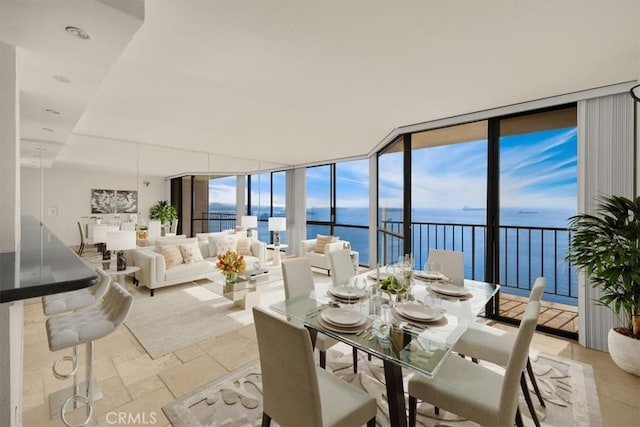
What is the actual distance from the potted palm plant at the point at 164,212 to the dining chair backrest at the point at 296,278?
695 cm

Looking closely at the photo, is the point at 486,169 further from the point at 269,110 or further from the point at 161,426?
the point at 161,426

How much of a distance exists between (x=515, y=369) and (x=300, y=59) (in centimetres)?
232

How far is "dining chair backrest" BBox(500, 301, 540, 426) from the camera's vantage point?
1.24 metres

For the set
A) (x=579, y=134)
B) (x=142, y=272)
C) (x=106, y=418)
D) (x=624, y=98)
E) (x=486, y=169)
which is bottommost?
(x=106, y=418)

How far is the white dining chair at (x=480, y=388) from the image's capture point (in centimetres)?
125

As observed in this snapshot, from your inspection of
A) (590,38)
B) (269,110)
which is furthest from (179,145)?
(590,38)

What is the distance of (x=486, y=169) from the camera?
344cm

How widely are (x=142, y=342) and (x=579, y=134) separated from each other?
4.91m

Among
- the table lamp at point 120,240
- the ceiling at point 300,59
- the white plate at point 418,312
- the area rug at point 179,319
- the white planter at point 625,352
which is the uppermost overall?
the ceiling at point 300,59

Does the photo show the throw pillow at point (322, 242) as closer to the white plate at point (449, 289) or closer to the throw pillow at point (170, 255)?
the throw pillow at point (170, 255)

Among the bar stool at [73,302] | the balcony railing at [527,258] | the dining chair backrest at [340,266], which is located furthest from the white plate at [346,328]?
the balcony railing at [527,258]

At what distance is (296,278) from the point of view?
2414 millimetres

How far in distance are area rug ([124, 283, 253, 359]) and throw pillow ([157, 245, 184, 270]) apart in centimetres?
43

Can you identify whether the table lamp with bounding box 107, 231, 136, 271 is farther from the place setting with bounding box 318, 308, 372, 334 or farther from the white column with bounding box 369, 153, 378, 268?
the white column with bounding box 369, 153, 378, 268
